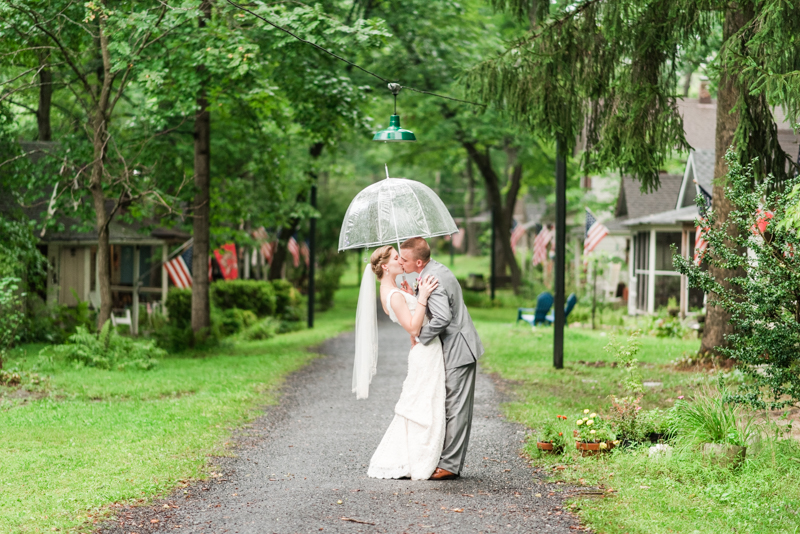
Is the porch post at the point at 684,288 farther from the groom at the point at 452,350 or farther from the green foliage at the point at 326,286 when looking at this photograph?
the groom at the point at 452,350

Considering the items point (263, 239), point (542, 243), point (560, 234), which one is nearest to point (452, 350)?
point (560, 234)

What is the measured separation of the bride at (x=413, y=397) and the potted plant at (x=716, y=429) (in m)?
2.22

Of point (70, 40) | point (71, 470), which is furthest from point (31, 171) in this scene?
point (71, 470)

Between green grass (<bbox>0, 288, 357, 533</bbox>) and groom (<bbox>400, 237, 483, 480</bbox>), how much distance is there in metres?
2.18

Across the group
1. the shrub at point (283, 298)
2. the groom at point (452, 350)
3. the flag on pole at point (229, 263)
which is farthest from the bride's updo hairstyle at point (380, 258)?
the flag on pole at point (229, 263)

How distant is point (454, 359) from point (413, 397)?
1.54ft

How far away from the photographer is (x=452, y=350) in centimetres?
650

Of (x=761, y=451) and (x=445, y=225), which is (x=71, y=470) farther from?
(x=761, y=451)

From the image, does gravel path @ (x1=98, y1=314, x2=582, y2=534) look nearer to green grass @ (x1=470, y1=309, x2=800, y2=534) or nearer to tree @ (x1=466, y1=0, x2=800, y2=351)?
green grass @ (x1=470, y1=309, x2=800, y2=534)

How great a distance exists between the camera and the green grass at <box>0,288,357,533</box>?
5.84 metres

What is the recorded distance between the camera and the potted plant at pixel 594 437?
23.1 feet

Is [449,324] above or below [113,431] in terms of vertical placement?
above

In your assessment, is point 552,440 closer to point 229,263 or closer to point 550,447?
point 550,447

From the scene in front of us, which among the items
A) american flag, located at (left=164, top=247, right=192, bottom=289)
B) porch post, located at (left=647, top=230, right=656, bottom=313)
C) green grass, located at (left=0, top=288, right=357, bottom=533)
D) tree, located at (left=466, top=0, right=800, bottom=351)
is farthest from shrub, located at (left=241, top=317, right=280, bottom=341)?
porch post, located at (left=647, top=230, right=656, bottom=313)
